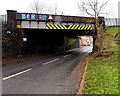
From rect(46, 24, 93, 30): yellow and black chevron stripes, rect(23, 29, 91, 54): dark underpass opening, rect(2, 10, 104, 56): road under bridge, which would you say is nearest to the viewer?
rect(2, 10, 104, 56): road under bridge

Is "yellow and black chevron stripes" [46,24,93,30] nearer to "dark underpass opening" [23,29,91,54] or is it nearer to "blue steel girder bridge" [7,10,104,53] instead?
"blue steel girder bridge" [7,10,104,53]

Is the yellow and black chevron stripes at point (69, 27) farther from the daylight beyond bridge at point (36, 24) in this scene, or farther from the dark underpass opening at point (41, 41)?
the dark underpass opening at point (41, 41)

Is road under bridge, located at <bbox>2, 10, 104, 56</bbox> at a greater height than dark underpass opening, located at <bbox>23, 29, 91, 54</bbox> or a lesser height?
greater

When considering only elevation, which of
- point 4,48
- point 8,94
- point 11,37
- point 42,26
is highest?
point 42,26

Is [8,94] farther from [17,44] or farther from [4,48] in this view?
[17,44]

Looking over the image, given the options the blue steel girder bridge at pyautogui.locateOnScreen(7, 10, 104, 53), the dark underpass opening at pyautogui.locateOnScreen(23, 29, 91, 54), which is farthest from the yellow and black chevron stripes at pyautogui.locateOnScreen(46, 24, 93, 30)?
the dark underpass opening at pyautogui.locateOnScreen(23, 29, 91, 54)

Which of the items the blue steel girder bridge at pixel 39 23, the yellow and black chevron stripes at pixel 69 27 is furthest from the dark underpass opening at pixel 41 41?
the yellow and black chevron stripes at pixel 69 27

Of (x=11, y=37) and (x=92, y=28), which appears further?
(x=92, y=28)

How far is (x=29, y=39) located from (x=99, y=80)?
1718cm

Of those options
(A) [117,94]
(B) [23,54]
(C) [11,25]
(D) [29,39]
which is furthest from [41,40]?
(A) [117,94]

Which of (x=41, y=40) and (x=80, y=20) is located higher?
(x=80, y=20)

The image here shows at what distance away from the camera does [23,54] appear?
22219 millimetres

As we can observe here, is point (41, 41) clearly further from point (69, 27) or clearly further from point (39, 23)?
point (69, 27)

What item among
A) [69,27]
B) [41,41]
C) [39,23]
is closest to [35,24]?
[39,23]
